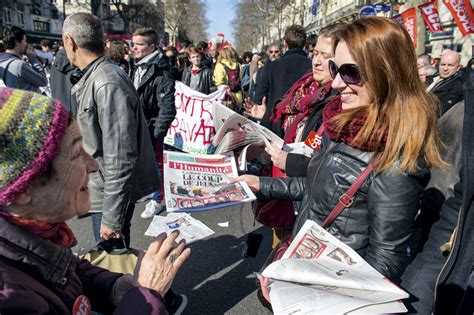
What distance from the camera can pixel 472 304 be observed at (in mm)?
1153

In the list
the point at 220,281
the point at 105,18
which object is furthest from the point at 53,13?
the point at 220,281

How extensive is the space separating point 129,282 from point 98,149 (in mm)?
999

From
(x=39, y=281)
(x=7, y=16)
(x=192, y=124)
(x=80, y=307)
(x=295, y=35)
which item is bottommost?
(x=192, y=124)

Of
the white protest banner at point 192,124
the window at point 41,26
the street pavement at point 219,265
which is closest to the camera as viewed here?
the street pavement at point 219,265

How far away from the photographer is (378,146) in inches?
50.8

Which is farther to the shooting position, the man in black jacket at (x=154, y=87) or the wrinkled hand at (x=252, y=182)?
the man in black jacket at (x=154, y=87)

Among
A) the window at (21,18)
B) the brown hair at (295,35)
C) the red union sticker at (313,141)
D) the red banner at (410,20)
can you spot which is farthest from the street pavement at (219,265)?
the window at (21,18)

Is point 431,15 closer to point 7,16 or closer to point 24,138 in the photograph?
point 24,138

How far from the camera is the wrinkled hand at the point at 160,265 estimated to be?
3.83 feet

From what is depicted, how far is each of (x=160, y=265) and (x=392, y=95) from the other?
1072 mm

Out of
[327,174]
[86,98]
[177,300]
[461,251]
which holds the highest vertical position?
[86,98]

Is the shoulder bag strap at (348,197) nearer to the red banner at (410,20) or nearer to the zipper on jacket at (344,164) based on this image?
the zipper on jacket at (344,164)

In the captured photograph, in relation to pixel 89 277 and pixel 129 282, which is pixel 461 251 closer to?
pixel 129 282

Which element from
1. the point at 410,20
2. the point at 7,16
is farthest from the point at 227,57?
the point at 7,16
